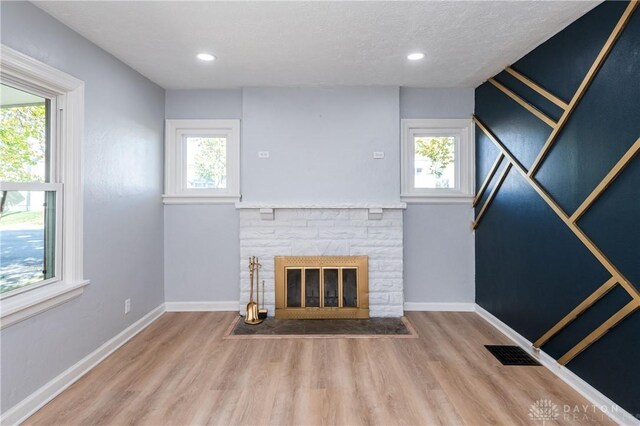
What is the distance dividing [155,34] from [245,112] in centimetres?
124

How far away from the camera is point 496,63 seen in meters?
2.90

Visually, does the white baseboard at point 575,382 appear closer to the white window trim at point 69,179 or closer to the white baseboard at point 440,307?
the white baseboard at point 440,307

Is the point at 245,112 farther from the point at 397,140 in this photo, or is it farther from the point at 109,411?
the point at 109,411

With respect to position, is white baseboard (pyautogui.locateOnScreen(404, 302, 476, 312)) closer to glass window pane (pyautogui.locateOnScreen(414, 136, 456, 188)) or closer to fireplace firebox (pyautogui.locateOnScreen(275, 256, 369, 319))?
fireplace firebox (pyautogui.locateOnScreen(275, 256, 369, 319))

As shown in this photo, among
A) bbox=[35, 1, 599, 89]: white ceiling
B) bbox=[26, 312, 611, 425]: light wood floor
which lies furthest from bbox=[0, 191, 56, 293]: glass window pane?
bbox=[35, 1, 599, 89]: white ceiling

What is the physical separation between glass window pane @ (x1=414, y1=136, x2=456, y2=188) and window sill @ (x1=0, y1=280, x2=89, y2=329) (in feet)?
10.7

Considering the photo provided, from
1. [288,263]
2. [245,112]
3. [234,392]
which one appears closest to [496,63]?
[245,112]

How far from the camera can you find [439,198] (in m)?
3.64

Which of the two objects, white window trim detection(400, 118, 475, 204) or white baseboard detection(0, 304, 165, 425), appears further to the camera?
white window trim detection(400, 118, 475, 204)

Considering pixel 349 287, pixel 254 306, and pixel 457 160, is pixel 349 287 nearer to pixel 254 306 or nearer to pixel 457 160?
pixel 254 306

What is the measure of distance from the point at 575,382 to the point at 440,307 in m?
1.55

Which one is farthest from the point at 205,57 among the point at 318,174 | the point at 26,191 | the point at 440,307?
the point at 440,307

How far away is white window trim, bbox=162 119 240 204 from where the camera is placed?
363 centimetres

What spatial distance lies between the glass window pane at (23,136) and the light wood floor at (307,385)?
56.3 inches
